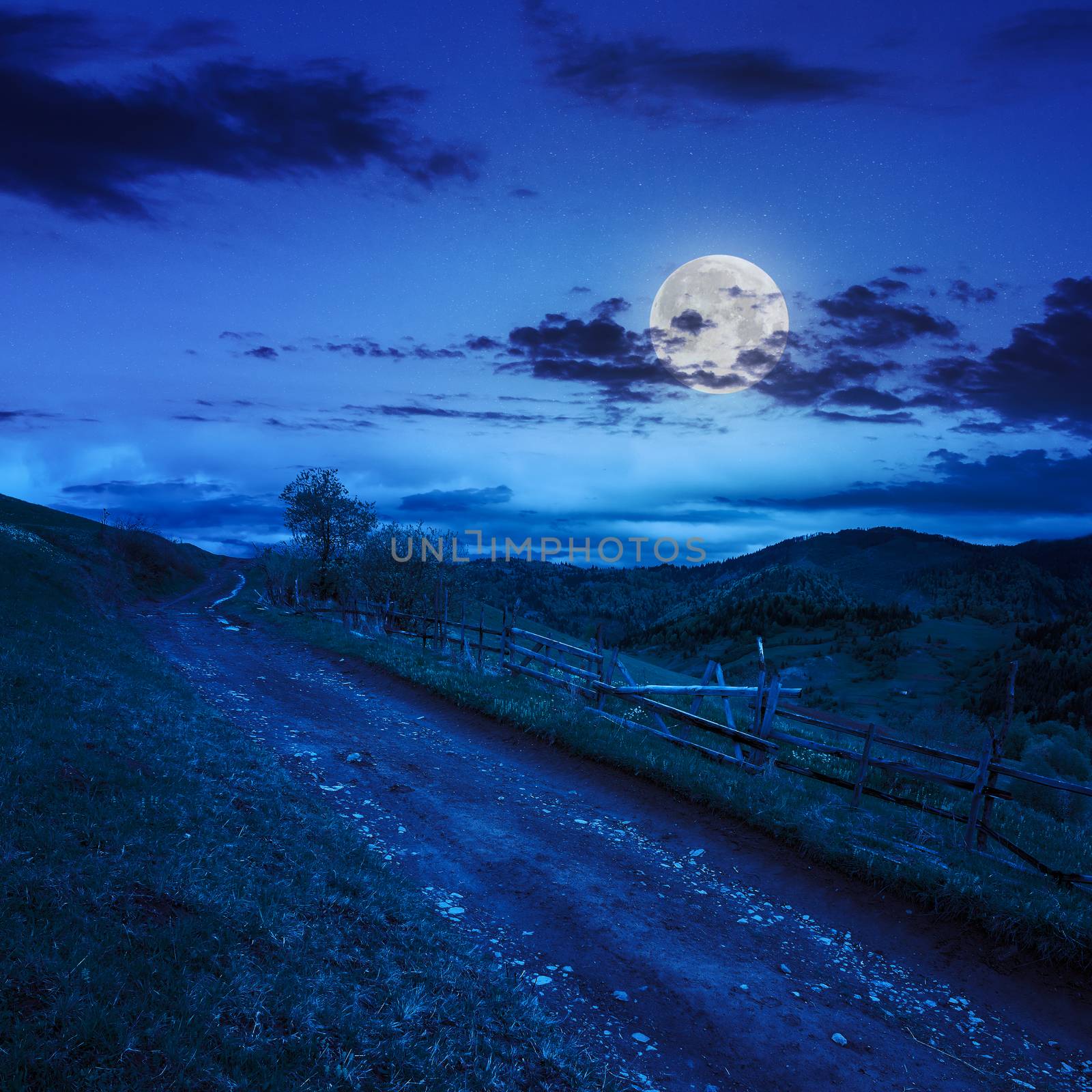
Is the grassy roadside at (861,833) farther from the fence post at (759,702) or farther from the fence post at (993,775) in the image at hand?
the fence post at (759,702)

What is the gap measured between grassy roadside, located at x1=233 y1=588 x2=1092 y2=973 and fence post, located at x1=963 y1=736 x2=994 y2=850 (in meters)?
0.27

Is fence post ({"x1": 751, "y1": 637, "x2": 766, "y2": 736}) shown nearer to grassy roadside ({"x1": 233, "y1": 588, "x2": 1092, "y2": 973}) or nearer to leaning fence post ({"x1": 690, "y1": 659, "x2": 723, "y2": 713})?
grassy roadside ({"x1": 233, "y1": 588, "x2": 1092, "y2": 973})

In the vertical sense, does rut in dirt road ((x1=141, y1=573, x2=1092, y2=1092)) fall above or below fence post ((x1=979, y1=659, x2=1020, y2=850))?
below

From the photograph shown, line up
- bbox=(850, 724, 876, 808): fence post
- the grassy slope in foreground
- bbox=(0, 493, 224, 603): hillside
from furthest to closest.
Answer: bbox=(0, 493, 224, 603): hillside
bbox=(850, 724, 876, 808): fence post
the grassy slope in foreground

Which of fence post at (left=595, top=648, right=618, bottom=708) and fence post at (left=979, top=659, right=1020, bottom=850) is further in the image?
fence post at (left=595, top=648, right=618, bottom=708)

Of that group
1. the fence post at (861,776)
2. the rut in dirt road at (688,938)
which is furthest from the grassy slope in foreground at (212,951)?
the fence post at (861,776)

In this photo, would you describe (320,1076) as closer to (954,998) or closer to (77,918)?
(77,918)

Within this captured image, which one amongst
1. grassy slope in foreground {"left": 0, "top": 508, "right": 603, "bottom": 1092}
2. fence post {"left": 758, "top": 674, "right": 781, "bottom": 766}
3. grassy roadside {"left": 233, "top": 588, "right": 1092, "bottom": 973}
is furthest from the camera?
fence post {"left": 758, "top": 674, "right": 781, "bottom": 766}

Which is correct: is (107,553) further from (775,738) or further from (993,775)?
(993,775)

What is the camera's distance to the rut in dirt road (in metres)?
6.24

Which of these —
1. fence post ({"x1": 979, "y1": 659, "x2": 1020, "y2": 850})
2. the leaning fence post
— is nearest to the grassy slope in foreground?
fence post ({"x1": 979, "y1": 659, "x2": 1020, "y2": 850})

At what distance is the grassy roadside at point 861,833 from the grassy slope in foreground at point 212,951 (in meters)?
5.93

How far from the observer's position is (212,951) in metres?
5.38

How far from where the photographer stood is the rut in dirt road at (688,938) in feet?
20.5
